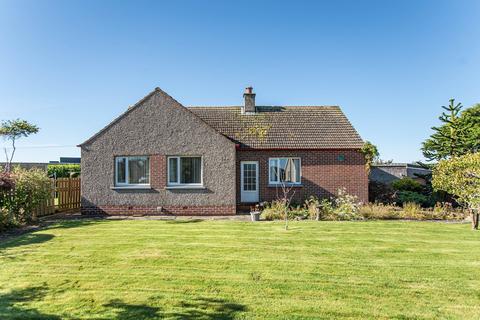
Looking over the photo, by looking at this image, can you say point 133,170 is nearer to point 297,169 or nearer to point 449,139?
point 297,169

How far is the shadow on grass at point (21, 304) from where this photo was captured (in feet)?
16.9

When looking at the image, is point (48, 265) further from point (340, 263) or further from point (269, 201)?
point (269, 201)

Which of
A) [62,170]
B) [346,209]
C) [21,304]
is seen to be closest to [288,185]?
[346,209]

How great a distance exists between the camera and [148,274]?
7.09 metres

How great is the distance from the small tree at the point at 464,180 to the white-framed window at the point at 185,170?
11.5 metres

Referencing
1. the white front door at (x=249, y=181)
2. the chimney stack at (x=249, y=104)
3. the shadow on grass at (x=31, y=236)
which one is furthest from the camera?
the chimney stack at (x=249, y=104)

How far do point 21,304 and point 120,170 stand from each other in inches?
456

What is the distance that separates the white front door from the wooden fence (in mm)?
9565

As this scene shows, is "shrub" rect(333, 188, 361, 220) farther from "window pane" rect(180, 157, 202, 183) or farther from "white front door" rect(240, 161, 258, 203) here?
"window pane" rect(180, 157, 202, 183)

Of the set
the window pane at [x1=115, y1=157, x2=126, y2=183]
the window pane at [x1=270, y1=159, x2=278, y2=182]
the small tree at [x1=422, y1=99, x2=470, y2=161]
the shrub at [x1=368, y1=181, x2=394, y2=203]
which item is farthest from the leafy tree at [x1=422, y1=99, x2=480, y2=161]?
the window pane at [x1=115, y1=157, x2=126, y2=183]

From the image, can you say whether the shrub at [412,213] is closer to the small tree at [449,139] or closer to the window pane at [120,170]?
the small tree at [449,139]

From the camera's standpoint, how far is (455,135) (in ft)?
69.3

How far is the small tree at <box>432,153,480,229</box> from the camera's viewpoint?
1254cm

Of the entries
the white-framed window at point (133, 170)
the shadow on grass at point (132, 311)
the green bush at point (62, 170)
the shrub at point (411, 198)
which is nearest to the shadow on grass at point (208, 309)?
the shadow on grass at point (132, 311)
